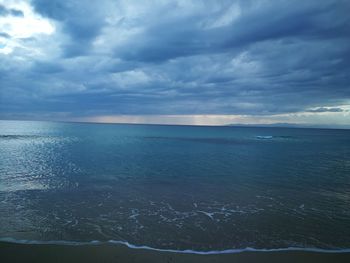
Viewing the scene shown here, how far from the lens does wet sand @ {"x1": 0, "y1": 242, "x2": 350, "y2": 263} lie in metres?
11.1

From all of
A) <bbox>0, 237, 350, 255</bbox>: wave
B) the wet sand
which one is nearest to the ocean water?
Answer: <bbox>0, 237, 350, 255</bbox>: wave

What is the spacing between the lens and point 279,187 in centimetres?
2619

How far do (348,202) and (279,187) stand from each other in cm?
649

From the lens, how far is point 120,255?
11.5 meters

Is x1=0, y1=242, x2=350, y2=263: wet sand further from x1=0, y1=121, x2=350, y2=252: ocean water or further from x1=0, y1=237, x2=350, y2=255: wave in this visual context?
x1=0, y1=121, x2=350, y2=252: ocean water

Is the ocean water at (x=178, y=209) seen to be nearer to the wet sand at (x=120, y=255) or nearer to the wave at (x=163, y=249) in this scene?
the wave at (x=163, y=249)

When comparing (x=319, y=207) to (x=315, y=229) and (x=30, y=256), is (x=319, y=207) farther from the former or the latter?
(x=30, y=256)

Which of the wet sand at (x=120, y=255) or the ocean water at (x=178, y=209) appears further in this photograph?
the ocean water at (x=178, y=209)

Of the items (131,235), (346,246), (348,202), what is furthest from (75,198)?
(348,202)

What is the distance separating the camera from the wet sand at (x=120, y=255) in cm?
1114

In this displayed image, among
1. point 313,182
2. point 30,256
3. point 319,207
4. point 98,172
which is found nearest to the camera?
point 30,256

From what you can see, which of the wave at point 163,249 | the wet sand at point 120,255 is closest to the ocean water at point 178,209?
the wave at point 163,249

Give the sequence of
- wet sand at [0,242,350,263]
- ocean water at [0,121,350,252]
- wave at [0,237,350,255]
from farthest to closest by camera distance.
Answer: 1. ocean water at [0,121,350,252]
2. wave at [0,237,350,255]
3. wet sand at [0,242,350,263]

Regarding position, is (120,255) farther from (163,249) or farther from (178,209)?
(178,209)
